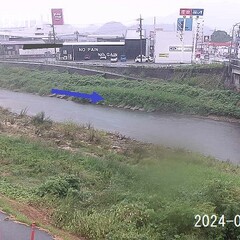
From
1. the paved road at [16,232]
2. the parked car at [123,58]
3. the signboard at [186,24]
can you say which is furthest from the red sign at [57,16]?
the paved road at [16,232]

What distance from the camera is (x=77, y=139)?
10.4m

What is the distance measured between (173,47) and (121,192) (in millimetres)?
16448

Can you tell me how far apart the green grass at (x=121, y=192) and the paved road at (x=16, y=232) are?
41cm

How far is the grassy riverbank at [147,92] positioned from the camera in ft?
49.2

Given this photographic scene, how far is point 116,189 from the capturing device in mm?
5730

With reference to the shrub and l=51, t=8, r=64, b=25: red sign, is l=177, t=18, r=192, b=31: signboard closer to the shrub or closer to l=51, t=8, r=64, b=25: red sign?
l=51, t=8, r=64, b=25: red sign

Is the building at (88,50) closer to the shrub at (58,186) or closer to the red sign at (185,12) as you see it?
the red sign at (185,12)

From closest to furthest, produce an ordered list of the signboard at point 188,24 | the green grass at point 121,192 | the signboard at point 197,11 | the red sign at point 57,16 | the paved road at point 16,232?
the paved road at point 16,232 → the green grass at point 121,192 → the signboard at point 188,24 → the signboard at point 197,11 → the red sign at point 57,16

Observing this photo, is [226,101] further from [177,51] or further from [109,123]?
[177,51]

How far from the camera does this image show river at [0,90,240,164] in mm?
10250

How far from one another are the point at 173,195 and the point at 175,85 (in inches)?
488

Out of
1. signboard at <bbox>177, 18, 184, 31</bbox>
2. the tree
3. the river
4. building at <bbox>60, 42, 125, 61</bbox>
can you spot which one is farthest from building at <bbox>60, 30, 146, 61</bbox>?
the tree

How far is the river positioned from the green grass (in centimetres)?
164
